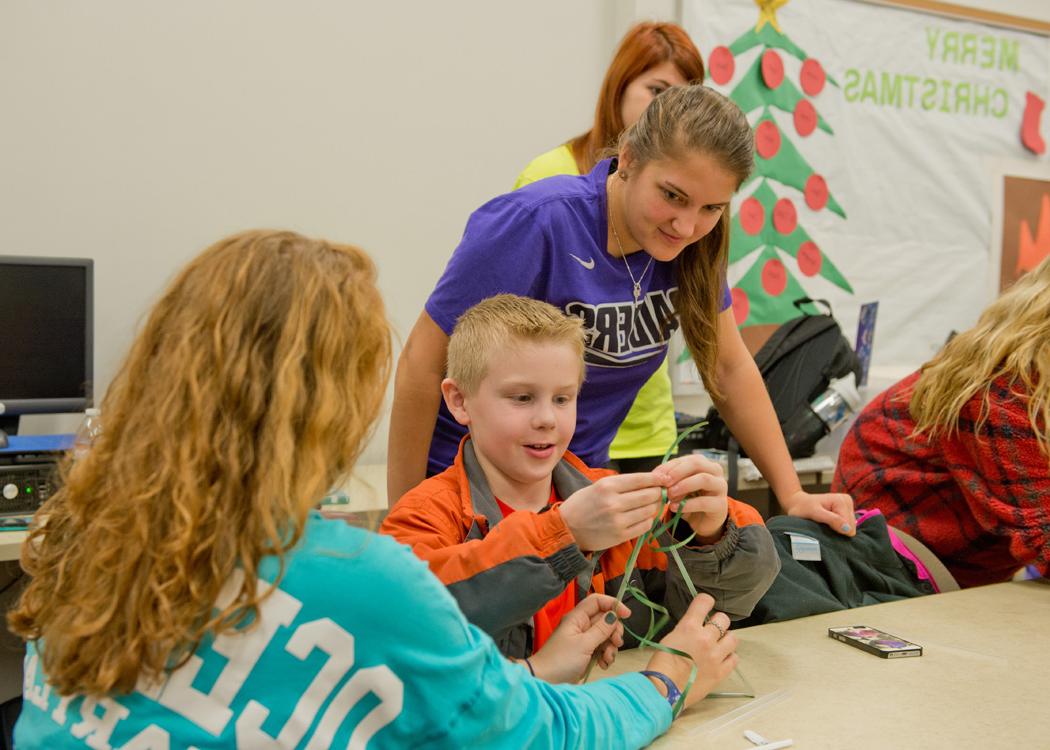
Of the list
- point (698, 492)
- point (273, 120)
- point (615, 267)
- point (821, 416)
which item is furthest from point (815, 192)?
point (698, 492)

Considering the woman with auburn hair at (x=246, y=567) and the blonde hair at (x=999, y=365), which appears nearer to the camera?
the woman with auburn hair at (x=246, y=567)

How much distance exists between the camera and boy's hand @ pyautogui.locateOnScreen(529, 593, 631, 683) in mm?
1165

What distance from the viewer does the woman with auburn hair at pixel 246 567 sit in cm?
78

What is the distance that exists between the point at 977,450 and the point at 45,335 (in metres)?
2.19

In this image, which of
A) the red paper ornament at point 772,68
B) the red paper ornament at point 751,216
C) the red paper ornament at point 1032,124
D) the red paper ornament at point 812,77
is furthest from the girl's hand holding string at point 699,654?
the red paper ornament at point 1032,124

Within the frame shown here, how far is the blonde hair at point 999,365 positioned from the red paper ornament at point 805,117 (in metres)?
1.85

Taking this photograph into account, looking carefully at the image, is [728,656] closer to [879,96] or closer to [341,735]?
[341,735]

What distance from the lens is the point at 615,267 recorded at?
1.60 m

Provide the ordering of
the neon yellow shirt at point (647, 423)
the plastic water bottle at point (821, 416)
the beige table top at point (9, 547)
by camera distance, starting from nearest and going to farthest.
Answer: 1. the beige table top at point (9, 547)
2. the neon yellow shirt at point (647, 423)
3. the plastic water bottle at point (821, 416)

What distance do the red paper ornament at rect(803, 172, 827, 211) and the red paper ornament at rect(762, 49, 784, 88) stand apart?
0.38 m

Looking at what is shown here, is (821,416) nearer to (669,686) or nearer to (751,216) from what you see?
(751,216)

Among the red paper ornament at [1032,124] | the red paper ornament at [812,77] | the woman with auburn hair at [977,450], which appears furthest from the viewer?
the red paper ornament at [1032,124]

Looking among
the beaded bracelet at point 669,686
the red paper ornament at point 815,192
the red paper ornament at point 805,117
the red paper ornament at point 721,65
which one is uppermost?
the red paper ornament at point 721,65

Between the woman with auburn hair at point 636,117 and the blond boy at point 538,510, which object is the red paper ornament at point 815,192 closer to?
the woman with auburn hair at point 636,117
